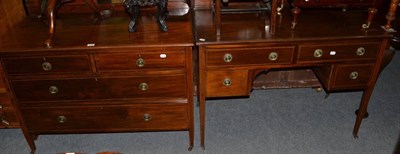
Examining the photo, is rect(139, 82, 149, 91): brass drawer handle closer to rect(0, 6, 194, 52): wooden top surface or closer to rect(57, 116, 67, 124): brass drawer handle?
rect(0, 6, 194, 52): wooden top surface

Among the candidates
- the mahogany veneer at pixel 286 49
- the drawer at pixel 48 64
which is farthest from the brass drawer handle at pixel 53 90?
the mahogany veneer at pixel 286 49

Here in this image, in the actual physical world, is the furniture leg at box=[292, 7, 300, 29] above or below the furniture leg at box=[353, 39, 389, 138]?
above

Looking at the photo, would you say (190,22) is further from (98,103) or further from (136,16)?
(98,103)

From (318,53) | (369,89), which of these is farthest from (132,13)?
(369,89)

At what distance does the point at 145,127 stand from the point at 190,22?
33.2 inches

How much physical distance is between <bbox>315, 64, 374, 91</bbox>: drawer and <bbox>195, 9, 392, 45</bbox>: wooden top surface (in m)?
0.25

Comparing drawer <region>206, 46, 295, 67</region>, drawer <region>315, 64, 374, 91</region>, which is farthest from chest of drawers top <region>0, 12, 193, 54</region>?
drawer <region>315, 64, 374, 91</region>

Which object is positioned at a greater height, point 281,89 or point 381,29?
point 381,29

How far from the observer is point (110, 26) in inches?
101

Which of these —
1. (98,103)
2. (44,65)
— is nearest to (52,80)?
(44,65)

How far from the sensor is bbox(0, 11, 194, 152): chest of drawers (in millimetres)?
2334

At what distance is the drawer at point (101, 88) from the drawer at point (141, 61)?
0.08 metres

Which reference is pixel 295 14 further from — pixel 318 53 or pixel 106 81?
pixel 106 81

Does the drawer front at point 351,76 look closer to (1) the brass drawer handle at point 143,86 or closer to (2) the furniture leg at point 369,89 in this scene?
(2) the furniture leg at point 369,89
